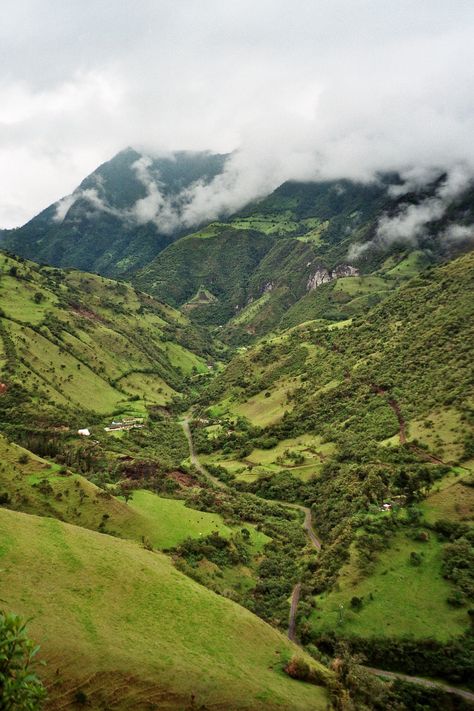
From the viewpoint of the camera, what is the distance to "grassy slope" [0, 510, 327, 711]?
36.4m

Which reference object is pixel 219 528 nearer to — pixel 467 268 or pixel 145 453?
pixel 145 453

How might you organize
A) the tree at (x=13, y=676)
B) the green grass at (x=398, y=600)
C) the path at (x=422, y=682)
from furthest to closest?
the green grass at (x=398, y=600) < the path at (x=422, y=682) < the tree at (x=13, y=676)

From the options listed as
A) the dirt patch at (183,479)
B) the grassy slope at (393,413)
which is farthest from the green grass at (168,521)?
the grassy slope at (393,413)

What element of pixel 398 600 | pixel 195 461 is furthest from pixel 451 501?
pixel 195 461

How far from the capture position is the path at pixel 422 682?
56188mm

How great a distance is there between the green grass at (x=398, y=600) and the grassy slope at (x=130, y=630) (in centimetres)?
1601

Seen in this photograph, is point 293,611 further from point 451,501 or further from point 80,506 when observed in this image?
point 80,506

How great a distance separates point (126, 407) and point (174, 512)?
312 feet

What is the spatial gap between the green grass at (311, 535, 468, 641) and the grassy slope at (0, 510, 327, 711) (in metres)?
16.0

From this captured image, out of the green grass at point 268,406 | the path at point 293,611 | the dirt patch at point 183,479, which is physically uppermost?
the dirt patch at point 183,479

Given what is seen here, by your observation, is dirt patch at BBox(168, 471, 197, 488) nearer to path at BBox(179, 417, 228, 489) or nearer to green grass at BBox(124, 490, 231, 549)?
path at BBox(179, 417, 228, 489)

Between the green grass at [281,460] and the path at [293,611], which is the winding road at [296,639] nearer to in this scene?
the path at [293,611]

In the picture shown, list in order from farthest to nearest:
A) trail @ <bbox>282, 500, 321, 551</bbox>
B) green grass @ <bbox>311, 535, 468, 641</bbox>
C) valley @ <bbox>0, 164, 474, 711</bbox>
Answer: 1. trail @ <bbox>282, 500, 321, 551</bbox>
2. green grass @ <bbox>311, 535, 468, 641</bbox>
3. valley @ <bbox>0, 164, 474, 711</bbox>

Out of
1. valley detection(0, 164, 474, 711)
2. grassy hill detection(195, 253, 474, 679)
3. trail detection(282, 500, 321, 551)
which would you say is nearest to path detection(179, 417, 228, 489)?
valley detection(0, 164, 474, 711)
